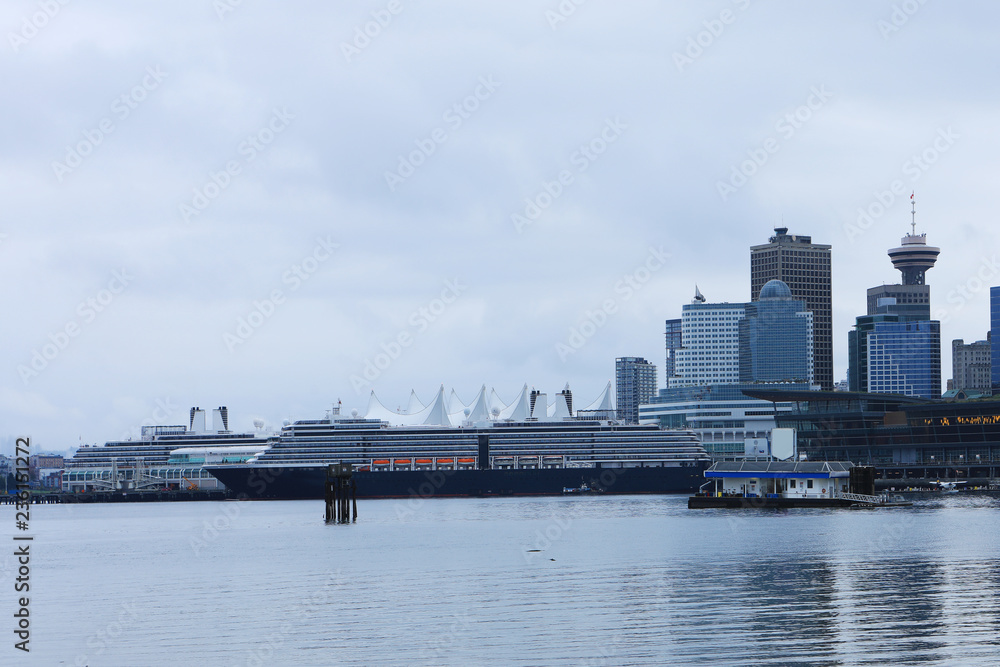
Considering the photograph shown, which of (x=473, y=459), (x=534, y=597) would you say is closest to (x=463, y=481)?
(x=473, y=459)

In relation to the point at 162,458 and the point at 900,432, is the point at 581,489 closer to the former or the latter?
the point at 900,432

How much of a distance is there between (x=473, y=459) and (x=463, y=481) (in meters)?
3.28

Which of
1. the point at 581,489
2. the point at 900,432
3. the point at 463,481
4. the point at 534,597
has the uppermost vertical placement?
the point at 900,432

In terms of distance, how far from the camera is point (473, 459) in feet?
475

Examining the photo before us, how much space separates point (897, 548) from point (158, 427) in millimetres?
140129

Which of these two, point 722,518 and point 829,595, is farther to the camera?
point 722,518

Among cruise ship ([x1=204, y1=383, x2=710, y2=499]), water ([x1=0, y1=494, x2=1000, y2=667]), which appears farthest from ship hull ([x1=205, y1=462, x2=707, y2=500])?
water ([x1=0, y1=494, x2=1000, y2=667])

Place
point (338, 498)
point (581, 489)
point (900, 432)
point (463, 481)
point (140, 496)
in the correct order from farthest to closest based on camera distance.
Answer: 1. point (140, 496)
2. point (900, 432)
3. point (463, 481)
4. point (581, 489)
5. point (338, 498)

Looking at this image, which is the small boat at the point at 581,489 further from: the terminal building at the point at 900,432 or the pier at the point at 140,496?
the pier at the point at 140,496

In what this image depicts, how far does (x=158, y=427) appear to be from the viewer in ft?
586

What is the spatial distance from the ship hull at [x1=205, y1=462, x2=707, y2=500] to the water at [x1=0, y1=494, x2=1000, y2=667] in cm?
6459

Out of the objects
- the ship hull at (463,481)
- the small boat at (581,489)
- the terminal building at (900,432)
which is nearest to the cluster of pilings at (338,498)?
the ship hull at (463,481)

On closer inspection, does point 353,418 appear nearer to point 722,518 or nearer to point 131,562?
point 722,518

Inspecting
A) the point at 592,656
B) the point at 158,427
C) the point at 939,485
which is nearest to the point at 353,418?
the point at 158,427
